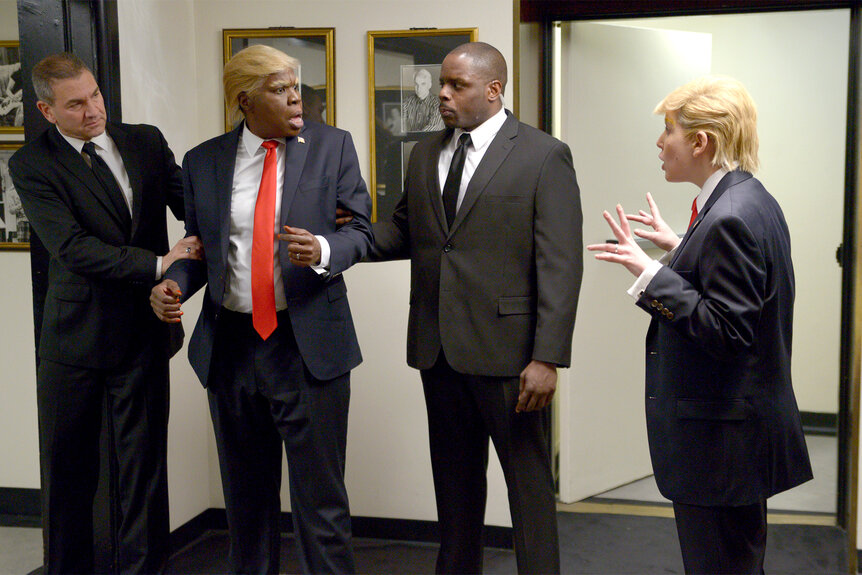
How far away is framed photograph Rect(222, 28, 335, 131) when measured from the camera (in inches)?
122

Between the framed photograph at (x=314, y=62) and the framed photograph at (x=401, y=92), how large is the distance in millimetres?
148

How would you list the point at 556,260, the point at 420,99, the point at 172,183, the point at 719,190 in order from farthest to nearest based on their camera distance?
the point at 420,99
the point at 172,183
the point at 556,260
the point at 719,190

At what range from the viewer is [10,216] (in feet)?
11.7

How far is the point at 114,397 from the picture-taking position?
2.53 meters

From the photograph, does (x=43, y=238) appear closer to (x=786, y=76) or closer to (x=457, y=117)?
(x=457, y=117)

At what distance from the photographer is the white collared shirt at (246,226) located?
7.49 ft

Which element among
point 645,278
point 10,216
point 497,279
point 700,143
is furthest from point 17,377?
point 700,143

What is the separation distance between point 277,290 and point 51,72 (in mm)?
908

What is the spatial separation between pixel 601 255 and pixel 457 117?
0.65 metres

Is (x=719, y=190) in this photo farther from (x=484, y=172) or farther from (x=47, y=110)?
(x=47, y=110)

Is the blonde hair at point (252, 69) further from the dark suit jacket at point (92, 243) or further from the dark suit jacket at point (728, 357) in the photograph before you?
the dark suit jacket at point (728, 357)

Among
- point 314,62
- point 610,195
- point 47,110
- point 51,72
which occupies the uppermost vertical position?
point 314,62

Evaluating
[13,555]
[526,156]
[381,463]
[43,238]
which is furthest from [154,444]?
[526,156]

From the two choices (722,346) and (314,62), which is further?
(314,62)
